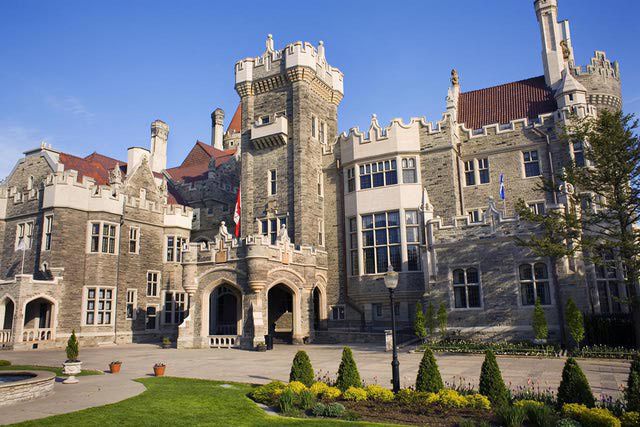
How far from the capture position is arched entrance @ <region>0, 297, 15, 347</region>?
27844 mm

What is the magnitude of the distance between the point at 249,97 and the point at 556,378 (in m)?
27.8

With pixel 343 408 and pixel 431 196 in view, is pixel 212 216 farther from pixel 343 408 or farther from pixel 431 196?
pixel 343 408

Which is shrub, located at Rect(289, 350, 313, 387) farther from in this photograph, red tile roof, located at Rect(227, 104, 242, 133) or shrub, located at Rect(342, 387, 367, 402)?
red tile roof, located at Rect(227, 104, 242, 133)

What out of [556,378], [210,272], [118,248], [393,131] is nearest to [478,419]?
[556,378]

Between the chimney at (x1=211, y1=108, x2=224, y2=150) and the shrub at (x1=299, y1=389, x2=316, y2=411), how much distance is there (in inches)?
2185

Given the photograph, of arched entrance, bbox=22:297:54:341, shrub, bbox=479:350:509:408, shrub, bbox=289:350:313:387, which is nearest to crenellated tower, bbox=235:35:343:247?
arched entrance, bbox=22:297:54:341

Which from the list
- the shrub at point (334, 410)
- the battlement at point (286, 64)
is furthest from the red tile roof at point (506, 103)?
the shrub at point (334, 410)

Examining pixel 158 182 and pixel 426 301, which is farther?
pixel 158 182

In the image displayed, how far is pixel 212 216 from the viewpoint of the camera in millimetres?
38719

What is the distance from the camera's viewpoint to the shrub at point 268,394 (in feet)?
39.8

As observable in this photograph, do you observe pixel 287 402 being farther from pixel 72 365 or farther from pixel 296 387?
pixel 72 365

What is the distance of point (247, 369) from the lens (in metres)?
18.3

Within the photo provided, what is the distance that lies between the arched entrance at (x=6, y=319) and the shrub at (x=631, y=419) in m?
29.6

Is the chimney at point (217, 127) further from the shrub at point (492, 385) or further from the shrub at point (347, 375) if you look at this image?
the shrub at point (492, 385)
